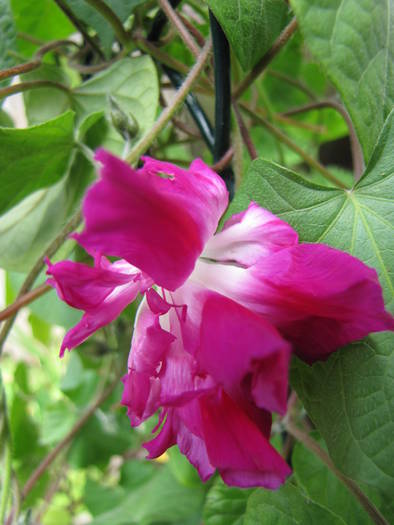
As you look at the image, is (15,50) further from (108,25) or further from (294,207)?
(294,207)

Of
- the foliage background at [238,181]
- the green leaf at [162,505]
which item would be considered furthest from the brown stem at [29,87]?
the green leaf at [162,505]

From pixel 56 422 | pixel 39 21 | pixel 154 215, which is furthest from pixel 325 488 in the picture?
pixel 56 422

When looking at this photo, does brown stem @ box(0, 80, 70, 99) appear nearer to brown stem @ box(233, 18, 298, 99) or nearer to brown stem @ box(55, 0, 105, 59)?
brown stem @ box(55, 0, 105, 59)

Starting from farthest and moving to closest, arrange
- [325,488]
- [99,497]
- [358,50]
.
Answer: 1. [99,497]
2. [325,488]
3. [358,50]

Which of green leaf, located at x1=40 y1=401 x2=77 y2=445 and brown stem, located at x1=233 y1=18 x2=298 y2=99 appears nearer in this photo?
brown stem, located at x1=233 y1=18 x2=298 y2=99

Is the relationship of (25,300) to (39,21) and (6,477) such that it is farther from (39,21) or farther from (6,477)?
(39,21)

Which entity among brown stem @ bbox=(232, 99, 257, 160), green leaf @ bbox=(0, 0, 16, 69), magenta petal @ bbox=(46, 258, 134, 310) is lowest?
brown stem @ bbox=(232, 99, 257, 160)

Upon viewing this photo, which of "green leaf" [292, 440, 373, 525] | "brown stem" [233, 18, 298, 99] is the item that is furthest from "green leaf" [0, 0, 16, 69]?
"green leaf" [292, 440, 373, 525]
